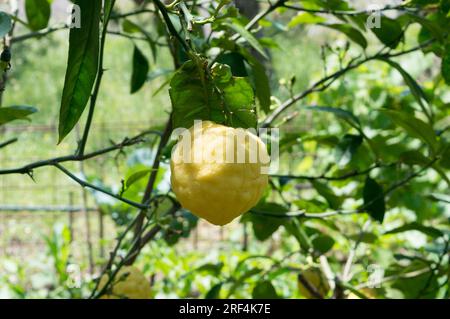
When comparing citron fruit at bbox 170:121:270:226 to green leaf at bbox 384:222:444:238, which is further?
Answer: green leaf at bbox 384:222:444:238

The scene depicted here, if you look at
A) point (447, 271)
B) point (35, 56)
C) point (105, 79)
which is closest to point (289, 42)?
point (105, 79)

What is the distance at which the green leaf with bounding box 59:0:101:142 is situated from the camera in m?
0.48

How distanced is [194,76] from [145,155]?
0.76m

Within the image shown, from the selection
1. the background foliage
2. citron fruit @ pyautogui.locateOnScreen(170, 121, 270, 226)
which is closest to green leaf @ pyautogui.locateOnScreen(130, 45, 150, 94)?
the background foliage

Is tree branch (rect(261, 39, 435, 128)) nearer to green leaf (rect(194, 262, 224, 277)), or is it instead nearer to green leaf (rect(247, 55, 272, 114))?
green leaf (rect(247, 55, 272, 114))

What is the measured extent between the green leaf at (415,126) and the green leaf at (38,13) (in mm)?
502

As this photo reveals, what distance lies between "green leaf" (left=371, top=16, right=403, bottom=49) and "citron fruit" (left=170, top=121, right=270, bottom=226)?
476 mm

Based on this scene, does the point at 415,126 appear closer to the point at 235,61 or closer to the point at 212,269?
the point at 235,61

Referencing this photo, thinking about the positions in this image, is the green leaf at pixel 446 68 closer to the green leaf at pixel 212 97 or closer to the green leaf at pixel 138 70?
the green leaf at pixel 212 97

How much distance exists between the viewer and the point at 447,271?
1070 millimetres

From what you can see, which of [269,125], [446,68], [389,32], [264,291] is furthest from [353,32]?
[264,291]

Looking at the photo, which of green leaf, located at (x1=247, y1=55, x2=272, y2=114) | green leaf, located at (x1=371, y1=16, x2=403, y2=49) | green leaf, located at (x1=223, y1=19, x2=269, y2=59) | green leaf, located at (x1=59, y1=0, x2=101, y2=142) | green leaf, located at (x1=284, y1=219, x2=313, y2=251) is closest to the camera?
green leaf, located at (x1=59, y1=0, x2=101, y2=142)

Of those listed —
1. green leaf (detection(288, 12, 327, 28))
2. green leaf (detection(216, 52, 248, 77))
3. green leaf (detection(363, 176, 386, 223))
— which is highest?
green leaf (detection(288, 12, 327, 28))
